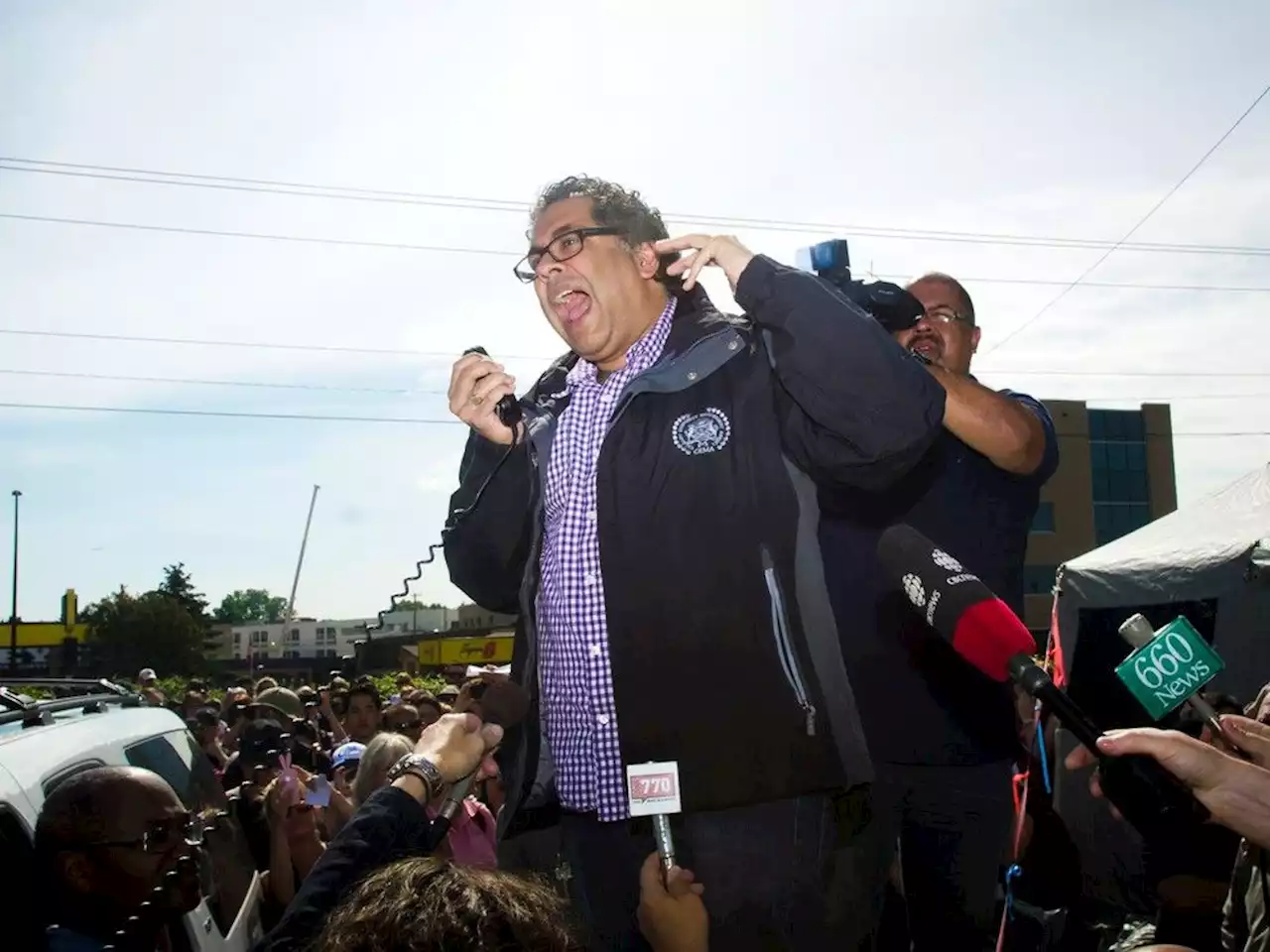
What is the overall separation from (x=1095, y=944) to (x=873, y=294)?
3.45 m

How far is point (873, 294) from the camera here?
9.53 ft

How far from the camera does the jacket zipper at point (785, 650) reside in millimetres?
2236

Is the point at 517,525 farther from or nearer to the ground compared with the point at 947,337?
nearer to the ground

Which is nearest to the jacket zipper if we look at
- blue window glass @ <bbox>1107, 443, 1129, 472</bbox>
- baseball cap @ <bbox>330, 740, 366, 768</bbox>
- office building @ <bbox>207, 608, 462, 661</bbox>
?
baseball cap @ <bbox>330, 740, 366, 768</bbox>

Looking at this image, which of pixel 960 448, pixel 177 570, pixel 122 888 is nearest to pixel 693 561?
pixel 960 448

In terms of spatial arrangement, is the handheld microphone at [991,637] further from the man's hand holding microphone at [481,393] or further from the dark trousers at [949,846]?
the man's hand holding microphone at [481,393]

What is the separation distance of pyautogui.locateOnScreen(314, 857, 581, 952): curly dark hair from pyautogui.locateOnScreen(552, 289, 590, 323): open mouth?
141cm

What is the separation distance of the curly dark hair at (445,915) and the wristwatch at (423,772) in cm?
72

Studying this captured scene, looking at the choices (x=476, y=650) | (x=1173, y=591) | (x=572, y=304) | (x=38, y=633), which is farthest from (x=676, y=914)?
(x=38, y=633)

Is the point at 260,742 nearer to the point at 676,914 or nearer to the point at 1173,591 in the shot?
the point at 1173,591

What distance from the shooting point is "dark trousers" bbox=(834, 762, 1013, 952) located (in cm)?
300

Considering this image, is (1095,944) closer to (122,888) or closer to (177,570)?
(122,888)

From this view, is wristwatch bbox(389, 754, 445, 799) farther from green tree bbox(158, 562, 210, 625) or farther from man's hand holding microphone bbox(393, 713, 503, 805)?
green tree bbox(158, 562, 210, 625)

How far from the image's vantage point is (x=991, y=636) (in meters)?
1.97
